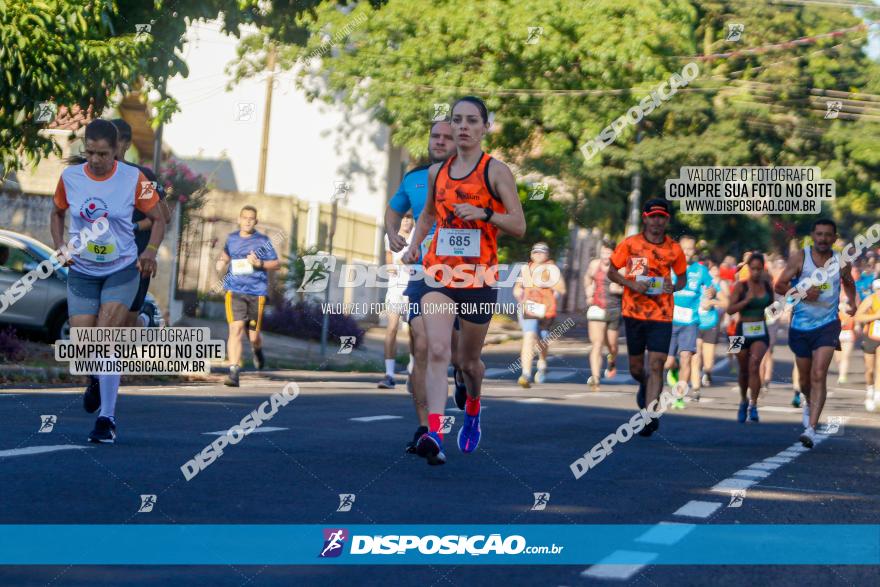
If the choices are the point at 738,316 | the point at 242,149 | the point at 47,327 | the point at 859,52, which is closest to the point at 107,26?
the point at 47,327

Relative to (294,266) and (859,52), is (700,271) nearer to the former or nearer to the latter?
(294,266)

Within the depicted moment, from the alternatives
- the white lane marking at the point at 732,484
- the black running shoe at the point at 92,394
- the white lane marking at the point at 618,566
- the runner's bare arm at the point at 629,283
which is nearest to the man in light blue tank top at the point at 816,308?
the runner's bare arm at the point at 629,283

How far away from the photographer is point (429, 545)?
19.3 ft

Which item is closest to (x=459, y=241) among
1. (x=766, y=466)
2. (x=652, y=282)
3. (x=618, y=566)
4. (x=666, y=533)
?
(x=666, y=533)

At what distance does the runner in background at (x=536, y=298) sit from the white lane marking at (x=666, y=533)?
1234cm

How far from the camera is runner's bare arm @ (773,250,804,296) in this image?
1228 cm

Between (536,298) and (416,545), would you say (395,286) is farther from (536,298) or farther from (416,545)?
(416,545)

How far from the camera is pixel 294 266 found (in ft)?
89.1

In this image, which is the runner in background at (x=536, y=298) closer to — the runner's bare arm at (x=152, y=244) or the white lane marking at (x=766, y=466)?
the white lane marking at (x=766, y=466)

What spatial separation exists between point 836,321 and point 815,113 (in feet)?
121

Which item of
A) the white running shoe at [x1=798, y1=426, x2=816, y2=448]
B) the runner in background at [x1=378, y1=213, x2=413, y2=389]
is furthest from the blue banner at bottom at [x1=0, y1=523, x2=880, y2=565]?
the runner in background at [x1=378, y1=213, x2=413, y2=389]

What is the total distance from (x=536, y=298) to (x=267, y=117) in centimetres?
1814

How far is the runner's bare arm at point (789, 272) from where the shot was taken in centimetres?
1228

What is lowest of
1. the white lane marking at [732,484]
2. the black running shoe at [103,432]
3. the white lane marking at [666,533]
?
the white lane marking at [666,533]
